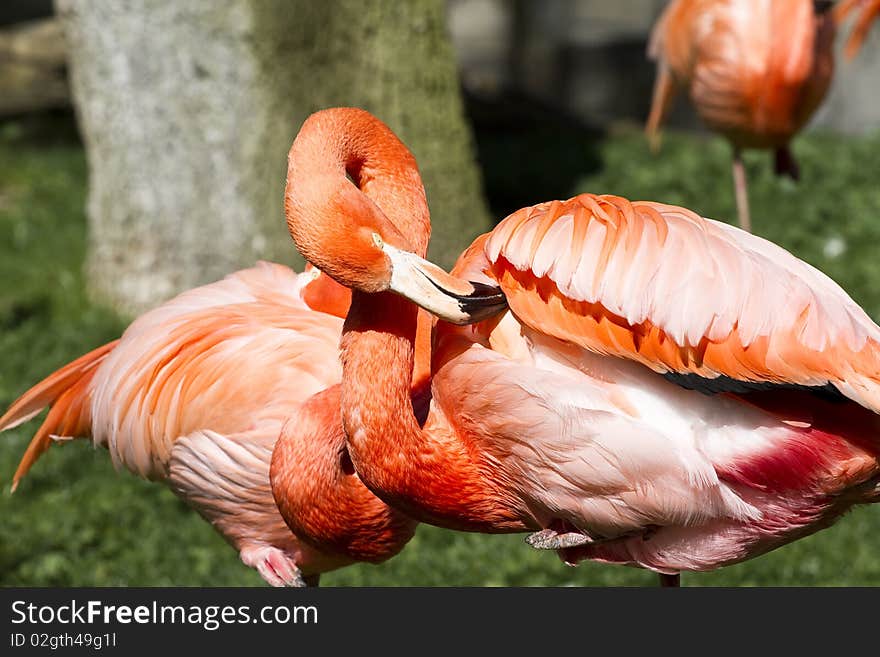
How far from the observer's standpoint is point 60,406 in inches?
147

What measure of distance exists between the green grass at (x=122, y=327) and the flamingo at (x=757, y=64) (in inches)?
38.1

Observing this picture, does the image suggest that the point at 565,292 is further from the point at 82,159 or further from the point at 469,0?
the point at 469,0

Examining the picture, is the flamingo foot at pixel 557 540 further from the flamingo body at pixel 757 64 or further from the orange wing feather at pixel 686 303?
the flamingo body at pixel 757 64

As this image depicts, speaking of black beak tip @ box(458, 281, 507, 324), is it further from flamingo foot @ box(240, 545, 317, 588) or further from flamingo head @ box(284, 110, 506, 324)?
flamingo foot @ box(240, 545, 317, 588)

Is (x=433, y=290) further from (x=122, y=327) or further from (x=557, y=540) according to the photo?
(x=122, y=327)

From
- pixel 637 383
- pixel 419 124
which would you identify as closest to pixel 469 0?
pixel 419 124

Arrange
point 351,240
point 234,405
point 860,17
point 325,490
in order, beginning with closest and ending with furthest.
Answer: point 351,240, point 325,490, point 234,405, point 860,17

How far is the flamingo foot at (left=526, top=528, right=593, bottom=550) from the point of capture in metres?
2.70

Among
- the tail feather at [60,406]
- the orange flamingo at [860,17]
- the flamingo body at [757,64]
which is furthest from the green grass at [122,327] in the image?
the orange flamingo at [860,17]

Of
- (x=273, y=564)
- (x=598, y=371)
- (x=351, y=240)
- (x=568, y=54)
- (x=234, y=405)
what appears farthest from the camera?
(x=568, y=54)

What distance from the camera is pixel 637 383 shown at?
8.55ft

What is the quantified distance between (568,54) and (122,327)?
5661 mm

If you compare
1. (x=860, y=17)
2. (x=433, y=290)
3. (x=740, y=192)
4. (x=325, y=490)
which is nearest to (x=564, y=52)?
(x=740, y=192)

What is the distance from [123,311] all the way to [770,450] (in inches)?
179
